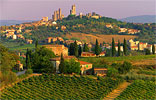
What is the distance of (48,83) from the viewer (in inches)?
947

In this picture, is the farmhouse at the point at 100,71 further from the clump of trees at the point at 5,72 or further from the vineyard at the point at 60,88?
the clump of trees at the point at 5,72

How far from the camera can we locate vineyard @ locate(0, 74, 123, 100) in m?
20.7

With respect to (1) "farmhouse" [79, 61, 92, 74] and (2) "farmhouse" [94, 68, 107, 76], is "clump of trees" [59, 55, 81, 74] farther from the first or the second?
(1) "farmhouse" [79, 61, 92, 74]

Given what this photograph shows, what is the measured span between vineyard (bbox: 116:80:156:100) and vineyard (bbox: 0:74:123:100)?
126cm

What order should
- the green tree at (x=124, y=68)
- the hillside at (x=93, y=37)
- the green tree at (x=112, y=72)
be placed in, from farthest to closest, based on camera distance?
the hillside at (x=93, y=37)
the green tree at (x=124, y=68)
the green tree at (x=112, y=72)

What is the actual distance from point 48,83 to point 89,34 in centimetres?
7320

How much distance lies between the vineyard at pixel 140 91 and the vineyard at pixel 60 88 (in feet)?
4.15

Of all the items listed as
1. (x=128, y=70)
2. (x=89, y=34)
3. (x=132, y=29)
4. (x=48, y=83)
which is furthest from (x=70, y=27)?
(x=48, y=83)

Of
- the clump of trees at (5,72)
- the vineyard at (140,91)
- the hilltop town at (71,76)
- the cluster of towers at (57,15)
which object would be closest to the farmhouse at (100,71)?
the hilltop town at (71,76)

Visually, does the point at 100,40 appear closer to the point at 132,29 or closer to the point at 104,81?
the point at 132,29

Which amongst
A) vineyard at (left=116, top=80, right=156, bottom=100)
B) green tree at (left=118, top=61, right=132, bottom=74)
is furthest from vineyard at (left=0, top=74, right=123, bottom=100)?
green tree at (left=118, top=61, right=132, bottom=74)

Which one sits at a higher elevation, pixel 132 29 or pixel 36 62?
pixel 132 29

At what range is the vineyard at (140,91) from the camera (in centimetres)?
2123

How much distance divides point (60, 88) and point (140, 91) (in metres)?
5.98
